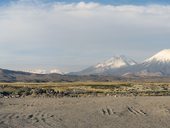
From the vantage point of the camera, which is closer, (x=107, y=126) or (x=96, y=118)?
(x=107, y=126)

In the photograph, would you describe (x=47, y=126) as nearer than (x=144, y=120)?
Yes

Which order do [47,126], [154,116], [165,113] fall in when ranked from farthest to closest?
[165,113], [154,116], [47,126]

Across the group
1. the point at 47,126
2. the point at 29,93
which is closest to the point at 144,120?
the point at 47,126

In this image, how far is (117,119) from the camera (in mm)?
29016

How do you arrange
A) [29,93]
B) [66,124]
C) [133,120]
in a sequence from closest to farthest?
[66,124], [133,120], [29,93]

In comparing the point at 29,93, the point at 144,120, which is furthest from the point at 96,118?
the point at 29,93

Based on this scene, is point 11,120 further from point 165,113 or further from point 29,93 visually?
point 29,93

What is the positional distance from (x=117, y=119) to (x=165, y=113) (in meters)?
5.61

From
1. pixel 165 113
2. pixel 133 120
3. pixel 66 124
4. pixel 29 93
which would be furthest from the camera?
pixel 29 93

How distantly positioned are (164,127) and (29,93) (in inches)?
1573

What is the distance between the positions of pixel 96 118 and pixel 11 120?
555 cm

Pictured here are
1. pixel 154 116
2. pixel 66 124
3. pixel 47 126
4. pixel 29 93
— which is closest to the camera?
pixel 47 126

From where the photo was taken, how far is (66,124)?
84.7ft

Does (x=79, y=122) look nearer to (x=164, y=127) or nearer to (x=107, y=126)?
(x=107, y=126)
